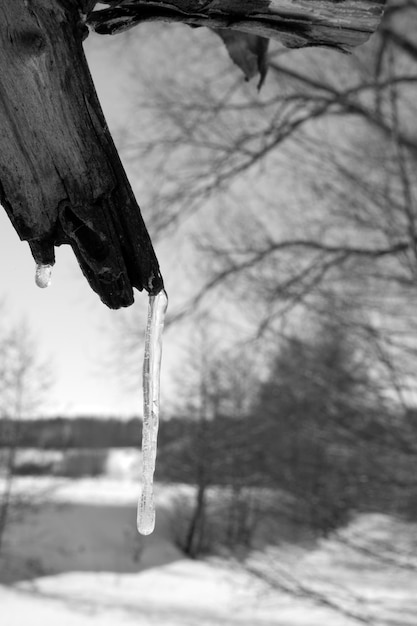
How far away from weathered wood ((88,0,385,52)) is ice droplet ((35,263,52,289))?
1.49 ft

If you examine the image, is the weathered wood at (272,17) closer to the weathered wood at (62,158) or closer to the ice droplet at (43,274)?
the weathered wood at (62,158)

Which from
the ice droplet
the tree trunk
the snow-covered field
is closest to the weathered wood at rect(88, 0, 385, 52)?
the tree trunk

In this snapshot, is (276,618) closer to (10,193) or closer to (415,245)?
(415,245)

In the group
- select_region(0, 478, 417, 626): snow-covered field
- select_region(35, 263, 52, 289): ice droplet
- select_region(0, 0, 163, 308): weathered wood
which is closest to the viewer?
select_region(0, 0, 163, 308): weathered wood

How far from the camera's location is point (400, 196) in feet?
21.2

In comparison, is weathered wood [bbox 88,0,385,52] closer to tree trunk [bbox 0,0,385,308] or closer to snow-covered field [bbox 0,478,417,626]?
→ tree trunk [bbox 0,0,385,308]

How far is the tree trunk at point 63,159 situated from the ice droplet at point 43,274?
2 cm

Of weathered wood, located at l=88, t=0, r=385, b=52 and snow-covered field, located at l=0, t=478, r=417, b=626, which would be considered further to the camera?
snow-covered field, located at l=0, t=478, r=417, b=626

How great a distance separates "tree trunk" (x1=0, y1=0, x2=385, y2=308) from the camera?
3.68ft

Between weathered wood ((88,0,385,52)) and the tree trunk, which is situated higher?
weathered wood ((88,0,385,52))

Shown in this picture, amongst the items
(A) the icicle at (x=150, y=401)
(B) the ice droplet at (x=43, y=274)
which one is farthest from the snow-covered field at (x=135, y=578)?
(B) the ice droplet at (x=43, y=274)

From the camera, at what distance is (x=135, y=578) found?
20406 mm

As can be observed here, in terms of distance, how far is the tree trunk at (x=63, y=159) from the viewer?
112cm

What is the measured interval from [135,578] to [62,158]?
20.8 m
